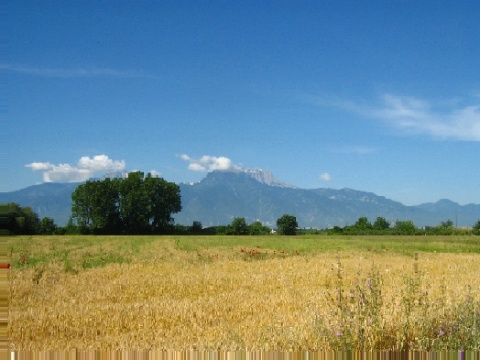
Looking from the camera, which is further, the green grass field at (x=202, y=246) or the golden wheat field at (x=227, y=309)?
the green grass field at (x=202, y=246)

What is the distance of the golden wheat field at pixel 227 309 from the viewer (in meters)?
7.24

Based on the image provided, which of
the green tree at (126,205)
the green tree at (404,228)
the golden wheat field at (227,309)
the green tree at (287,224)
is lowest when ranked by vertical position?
the golden wheat field at (227,309)

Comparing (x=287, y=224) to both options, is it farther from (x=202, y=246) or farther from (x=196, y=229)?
(x=202, y=246)

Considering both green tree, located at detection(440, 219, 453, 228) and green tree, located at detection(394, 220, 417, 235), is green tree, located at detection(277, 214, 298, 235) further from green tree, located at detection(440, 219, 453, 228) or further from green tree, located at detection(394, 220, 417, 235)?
green tree, located at detection(440, 219, 453, 228)

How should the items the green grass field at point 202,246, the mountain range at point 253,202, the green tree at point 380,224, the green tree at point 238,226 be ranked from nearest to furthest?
the mountain range at point 253,202 → the green grass field at point 202,246 → the green tree at point 380,224 → the green tree at point 238,226

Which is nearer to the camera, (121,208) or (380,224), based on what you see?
(121,208)

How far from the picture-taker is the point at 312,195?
43.0 feet

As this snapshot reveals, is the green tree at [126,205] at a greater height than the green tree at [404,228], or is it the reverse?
the green tree at [126,205]

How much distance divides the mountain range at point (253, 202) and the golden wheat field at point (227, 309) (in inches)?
55.2

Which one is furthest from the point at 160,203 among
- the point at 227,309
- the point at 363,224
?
the point at 363,224

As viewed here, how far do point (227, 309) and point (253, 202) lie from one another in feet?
9.29

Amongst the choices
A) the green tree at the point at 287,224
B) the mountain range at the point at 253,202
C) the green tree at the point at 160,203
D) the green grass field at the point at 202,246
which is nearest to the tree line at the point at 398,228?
the green grass field at the point at 202,246

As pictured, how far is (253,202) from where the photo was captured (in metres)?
11.4

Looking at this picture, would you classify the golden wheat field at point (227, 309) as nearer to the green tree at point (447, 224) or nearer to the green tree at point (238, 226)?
the green tree at point (447, 224)
